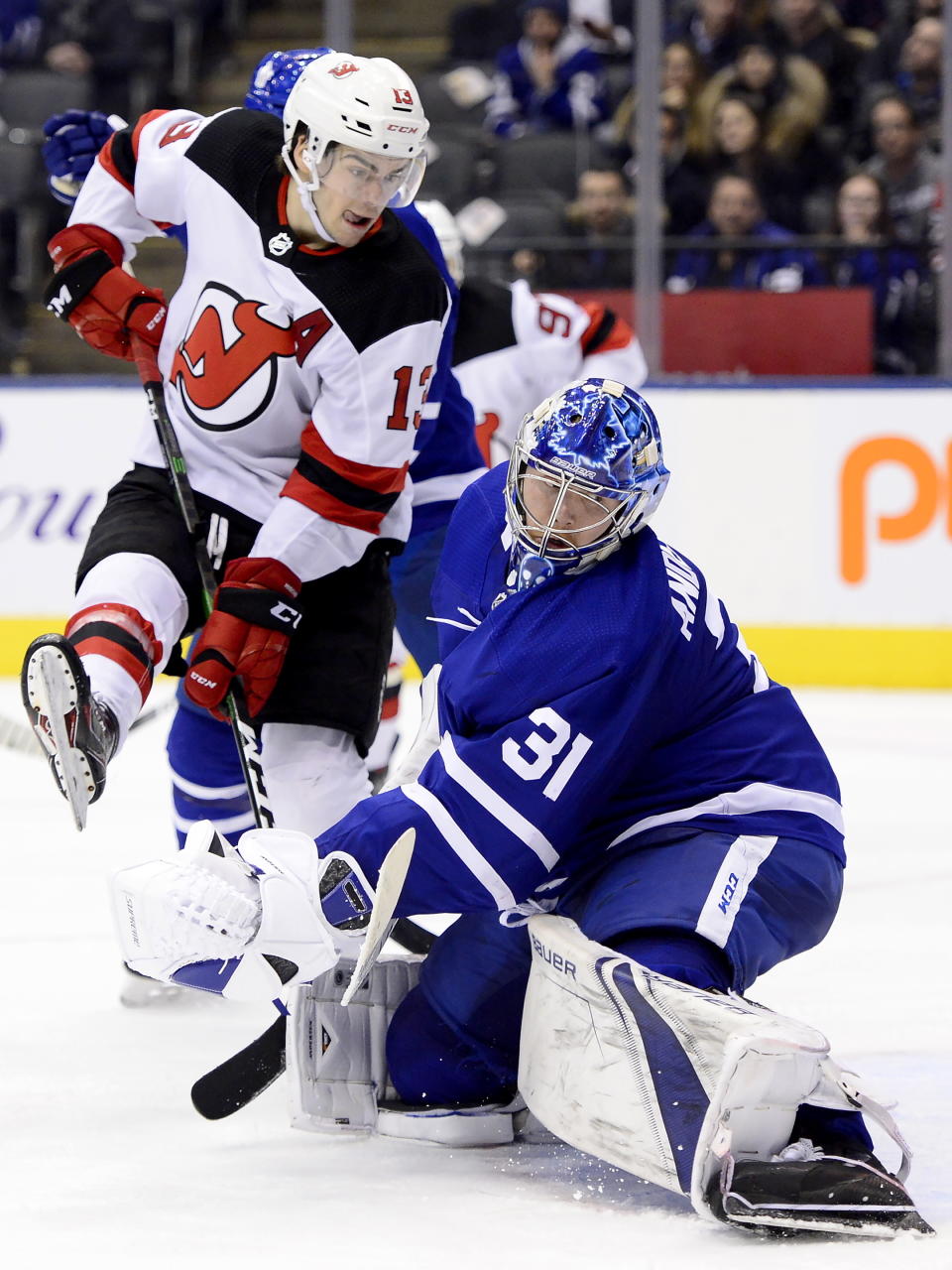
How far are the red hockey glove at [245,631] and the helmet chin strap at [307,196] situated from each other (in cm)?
39

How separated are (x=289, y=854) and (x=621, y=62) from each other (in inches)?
159

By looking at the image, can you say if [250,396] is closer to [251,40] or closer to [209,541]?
[209,541]

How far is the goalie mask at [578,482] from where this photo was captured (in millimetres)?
1894

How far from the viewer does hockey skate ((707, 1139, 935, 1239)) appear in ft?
5.72

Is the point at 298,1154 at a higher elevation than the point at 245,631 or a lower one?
lower

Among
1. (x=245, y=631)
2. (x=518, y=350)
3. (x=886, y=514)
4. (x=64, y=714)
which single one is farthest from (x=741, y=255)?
(x=64, y=714)

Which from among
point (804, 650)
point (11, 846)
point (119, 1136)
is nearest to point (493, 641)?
point (119, 1136)

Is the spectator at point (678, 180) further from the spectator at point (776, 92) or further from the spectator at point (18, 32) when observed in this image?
the spectator at point (18, 32)

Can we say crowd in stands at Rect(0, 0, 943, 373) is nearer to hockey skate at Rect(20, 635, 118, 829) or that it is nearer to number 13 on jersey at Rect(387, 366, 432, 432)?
number 13 on jersey at Rect(387, 366, 432, 432)

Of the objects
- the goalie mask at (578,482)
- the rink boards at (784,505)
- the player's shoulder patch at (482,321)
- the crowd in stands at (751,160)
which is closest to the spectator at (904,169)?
the crowd in stands at (751,160)

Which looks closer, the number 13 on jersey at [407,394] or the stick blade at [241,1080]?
the stick blade at [241,1080]

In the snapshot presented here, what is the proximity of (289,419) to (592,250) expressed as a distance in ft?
9.85

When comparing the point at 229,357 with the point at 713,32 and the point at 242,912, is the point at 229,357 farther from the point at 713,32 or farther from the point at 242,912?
the point at 713,32

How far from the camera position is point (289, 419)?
2508 mm
